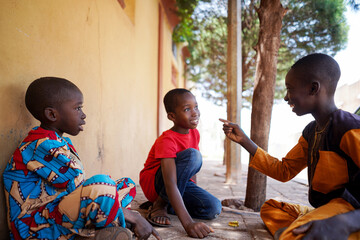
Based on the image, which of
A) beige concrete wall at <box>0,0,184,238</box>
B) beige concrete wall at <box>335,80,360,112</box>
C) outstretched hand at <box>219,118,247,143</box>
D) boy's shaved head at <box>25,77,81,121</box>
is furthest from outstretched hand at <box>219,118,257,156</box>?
beige concrete wall at <box>335,80,360,112</box>

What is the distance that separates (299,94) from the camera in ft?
5.31

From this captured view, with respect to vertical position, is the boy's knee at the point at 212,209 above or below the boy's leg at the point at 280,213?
below

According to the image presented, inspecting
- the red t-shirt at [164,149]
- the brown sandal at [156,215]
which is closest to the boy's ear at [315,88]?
the red t-shirt at [164,149]

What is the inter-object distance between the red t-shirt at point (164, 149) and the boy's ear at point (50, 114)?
2.53 ft

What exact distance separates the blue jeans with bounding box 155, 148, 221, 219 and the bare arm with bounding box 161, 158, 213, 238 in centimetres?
12

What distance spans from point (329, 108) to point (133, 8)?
3.44m

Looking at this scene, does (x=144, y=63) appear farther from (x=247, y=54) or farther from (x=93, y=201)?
(x=93, y=201)

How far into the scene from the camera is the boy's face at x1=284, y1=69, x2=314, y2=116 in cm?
160

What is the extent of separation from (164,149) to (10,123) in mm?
996

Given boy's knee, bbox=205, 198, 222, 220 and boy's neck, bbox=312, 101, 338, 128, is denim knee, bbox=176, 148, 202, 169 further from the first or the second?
boy's neck, bbox=312, 101, 338, 128

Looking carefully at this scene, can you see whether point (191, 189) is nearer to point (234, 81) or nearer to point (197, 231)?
point (197, 231)

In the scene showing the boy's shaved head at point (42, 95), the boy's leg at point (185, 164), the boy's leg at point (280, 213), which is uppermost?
the boy's shaved head at point (42, 95)

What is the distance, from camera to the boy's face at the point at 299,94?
1596 mm

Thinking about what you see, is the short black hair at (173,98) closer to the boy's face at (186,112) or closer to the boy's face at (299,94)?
the boy's face at (186,112)
